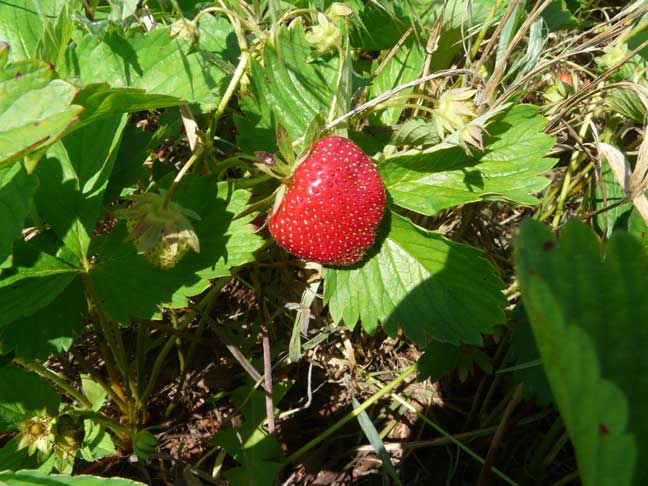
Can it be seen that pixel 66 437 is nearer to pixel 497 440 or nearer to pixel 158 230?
pixel 158 230

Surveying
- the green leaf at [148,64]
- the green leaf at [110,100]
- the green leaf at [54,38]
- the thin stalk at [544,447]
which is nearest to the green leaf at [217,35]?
the green leaf at [148,64]

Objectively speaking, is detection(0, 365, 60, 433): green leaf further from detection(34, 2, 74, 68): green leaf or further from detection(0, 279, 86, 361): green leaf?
detection(34, 2, 74, 68): green leaf

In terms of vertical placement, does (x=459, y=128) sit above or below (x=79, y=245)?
above

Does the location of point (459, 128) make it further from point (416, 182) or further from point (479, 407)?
point (479, 407)

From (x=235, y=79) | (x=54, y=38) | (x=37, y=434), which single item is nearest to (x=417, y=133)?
(x=235, y=79)

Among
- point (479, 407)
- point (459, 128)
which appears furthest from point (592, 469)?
point (479, 407)

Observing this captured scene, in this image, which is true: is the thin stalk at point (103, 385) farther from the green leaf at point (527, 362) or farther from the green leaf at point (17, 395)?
the green leaf at point (527, 362)
